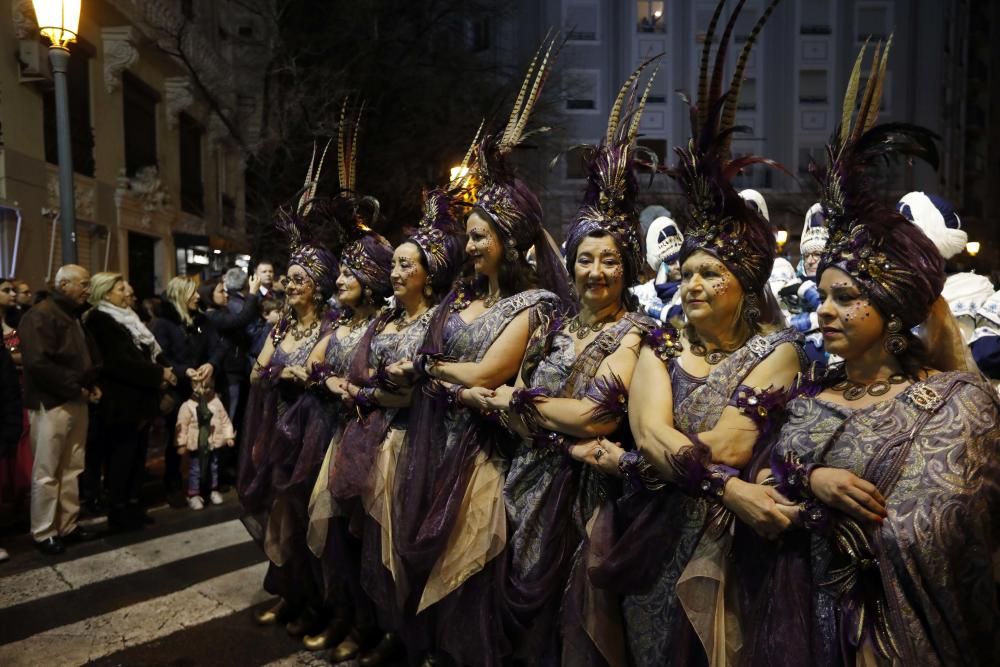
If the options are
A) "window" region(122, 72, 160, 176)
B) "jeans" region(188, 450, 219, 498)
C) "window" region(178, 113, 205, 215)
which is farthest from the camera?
Answer: "window" region(178, 113, 205, 215)

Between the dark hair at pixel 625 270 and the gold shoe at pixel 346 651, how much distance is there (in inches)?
89.8

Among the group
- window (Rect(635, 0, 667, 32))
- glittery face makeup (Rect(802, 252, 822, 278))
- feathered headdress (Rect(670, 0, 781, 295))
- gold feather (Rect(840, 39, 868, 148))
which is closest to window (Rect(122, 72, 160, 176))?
glittery face makeup (Rect(802, 252, 822, 278))

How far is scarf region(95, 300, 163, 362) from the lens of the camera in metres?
6.25

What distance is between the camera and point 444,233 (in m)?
3.72

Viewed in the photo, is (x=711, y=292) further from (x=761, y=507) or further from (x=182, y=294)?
(x=182, y=294)

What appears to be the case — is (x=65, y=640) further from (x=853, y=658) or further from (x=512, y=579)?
(x=853, y=658)

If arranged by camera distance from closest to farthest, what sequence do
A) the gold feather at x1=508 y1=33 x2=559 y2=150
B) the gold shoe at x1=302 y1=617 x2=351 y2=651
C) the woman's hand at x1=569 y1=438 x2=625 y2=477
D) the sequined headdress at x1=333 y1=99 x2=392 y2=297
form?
the woman's hand at x1=569 y1=438 x2=625 y2=477 < the gold feather at x1=508 y1=33 x2=559 y2=150 < the gold shoe at x1=302 y1=617 x2=351 y2=651 < the sequined headdress at x1=333 y1=99 x2=392 y2=297

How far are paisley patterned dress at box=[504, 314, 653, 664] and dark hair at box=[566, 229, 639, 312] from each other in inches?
7.6

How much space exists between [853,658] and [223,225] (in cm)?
1901

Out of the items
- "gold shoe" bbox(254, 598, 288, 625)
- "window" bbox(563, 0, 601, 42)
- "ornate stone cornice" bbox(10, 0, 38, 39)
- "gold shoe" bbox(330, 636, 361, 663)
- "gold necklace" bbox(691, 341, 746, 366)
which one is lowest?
"gold shoe" bbox(254, 598, 288, 625)

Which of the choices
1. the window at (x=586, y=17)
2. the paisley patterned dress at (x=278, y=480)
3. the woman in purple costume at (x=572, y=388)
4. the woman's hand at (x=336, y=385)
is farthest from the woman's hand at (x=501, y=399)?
the window at (x=586, y=17)

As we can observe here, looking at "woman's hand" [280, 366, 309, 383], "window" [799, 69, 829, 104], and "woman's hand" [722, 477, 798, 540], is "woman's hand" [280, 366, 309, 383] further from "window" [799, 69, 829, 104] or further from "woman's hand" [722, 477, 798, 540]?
"window" [799, 69, 829, 104]

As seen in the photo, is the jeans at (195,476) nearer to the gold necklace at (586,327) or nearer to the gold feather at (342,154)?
the gold feather at (342,154)

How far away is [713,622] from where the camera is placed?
2141mm
